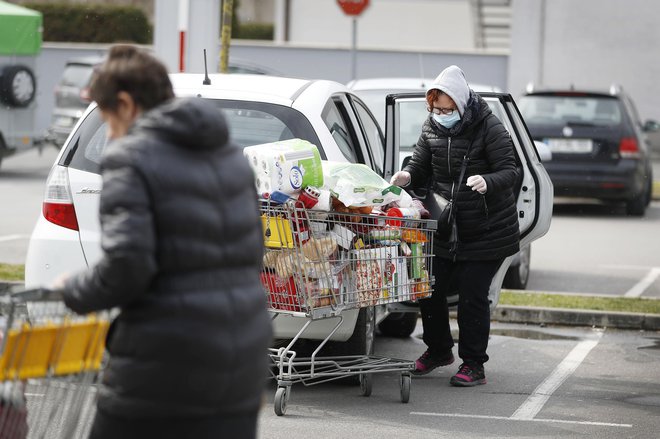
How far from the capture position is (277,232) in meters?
6.10

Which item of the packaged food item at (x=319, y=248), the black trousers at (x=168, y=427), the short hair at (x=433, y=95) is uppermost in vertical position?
the short hair at (x=433, y=95)

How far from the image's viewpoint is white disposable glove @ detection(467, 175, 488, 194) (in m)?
6.87

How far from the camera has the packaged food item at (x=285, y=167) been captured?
6.09 m

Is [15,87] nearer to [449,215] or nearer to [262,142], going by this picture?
[262,142]

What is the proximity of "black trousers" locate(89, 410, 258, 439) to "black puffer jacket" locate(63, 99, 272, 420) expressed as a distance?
0.02m

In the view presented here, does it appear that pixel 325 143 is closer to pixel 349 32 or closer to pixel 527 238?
pixel 527 238

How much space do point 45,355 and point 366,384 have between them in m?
3.71

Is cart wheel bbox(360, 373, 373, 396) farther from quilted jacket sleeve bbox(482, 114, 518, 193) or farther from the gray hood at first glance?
the gray hood

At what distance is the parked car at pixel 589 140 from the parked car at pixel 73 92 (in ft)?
24.1

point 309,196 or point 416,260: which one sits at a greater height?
point 309,196

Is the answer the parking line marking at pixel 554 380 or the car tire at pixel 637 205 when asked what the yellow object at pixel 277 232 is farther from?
the car tire at pixel 637 205

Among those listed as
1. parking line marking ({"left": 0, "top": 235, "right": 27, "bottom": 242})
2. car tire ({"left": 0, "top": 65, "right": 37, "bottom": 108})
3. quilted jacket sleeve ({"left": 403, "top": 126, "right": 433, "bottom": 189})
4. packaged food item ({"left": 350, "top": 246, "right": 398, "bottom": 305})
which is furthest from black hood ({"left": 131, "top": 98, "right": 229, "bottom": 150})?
car tire ({"left": 0, "top": 65, "right": 37, "bottom": 108})

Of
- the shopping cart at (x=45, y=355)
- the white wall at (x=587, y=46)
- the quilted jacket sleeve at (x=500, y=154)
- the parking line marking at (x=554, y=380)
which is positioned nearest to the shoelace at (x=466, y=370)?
the parking line marking at (x=554, y=380)

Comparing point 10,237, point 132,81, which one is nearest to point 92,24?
point 10,237
